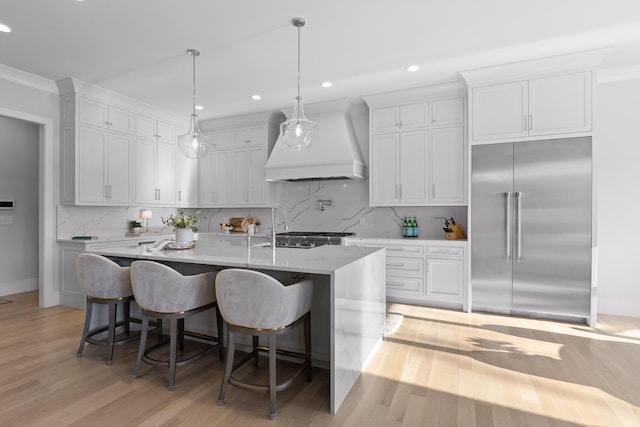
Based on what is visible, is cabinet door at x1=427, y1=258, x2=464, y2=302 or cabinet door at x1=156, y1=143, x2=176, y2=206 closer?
cabinet door at x1=427, y1=258, x2=464, y2=302

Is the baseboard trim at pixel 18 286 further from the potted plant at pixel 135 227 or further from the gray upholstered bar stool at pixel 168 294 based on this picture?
the gray upholstered bar stool at pixel 168 294

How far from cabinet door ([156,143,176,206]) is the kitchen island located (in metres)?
2.82

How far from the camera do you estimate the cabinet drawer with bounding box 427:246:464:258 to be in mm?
4084

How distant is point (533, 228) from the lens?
3.73 meters

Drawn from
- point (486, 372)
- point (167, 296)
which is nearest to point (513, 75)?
point (486, 372)

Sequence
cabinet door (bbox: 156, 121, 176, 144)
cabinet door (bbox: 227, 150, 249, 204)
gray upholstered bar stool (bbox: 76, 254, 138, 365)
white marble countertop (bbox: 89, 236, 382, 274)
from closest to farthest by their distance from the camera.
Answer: white marble countertop (bbox: 89, 236, 382, 274), gray upholstered bar stool (bbox: 76, 254, 138, 365), cabinet door (bbox: 156, 121, 176, 144), cabinet door (bbox: 227, 150, 249, 204)

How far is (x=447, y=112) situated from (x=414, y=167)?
2.57 ft

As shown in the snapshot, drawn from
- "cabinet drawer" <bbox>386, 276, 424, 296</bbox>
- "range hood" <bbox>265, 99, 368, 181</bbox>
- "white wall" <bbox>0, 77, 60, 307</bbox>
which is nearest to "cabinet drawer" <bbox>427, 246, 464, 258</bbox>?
"cabinet drawer" <bbox>386, 276, 424, 296</bbox>

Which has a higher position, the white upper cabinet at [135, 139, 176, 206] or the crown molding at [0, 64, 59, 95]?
the crown molding at [0, 64, 59, 95]

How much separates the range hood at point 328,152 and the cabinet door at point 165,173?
1.71 m

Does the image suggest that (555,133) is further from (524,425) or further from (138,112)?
(138,112)

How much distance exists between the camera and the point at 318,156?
4867 millimetres

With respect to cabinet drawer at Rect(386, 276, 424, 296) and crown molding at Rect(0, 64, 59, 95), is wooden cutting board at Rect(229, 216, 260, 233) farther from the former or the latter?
crown molding at Rect(0, 64, 59, 95)

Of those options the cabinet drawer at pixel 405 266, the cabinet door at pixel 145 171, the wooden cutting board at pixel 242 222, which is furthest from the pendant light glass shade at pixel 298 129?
the cabinet door at pixel 145 171
